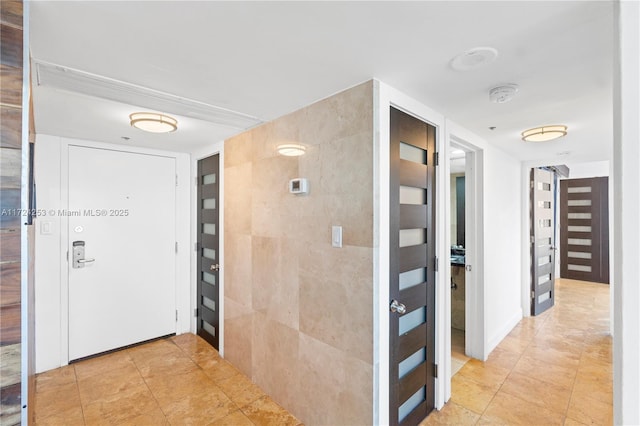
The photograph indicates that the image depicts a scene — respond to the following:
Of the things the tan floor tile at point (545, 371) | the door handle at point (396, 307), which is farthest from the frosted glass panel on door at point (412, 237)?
the tan floor tile at point (545, 371)

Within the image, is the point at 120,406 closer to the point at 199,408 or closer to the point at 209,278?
the point at 199,408

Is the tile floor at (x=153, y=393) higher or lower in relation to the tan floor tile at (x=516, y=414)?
lower

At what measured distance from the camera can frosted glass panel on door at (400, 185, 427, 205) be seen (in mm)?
1988

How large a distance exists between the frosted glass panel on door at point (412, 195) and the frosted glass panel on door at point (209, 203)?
7.42 ft

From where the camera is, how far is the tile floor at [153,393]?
2.22 m

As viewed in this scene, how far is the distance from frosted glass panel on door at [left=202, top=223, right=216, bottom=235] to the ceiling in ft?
4.71

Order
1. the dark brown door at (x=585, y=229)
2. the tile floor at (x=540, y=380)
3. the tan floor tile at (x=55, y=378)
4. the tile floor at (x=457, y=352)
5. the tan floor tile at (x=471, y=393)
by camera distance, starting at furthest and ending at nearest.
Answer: the dark brown door at (x=585, y=229), the tile floor at (x=457, y=352), the tan floor tile at (x=55, y=378), the tan floor tile at (x=471, y=393), the tile floor at (x=540, y=380)

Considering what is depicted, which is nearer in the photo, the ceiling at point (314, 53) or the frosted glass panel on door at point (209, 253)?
the ceiling at point (314, 53)

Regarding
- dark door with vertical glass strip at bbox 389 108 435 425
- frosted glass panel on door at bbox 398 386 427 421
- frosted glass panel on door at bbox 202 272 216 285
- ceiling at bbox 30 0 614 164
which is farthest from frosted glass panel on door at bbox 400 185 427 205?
frosted glass panel on door at bbox 202 272 216 285

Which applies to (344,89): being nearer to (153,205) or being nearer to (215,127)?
(215,127)

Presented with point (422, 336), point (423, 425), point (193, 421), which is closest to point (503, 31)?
point (422, 336)

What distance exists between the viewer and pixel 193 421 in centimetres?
219

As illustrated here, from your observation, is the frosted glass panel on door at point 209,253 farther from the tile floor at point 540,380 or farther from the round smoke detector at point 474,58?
the round smoke detector at point 474,58
